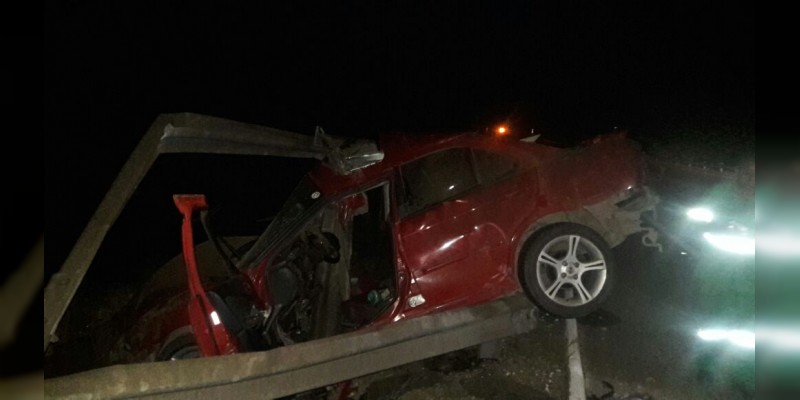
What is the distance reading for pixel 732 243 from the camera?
15.2 feet

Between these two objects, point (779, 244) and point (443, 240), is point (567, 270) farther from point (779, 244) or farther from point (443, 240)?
point (779, 244)

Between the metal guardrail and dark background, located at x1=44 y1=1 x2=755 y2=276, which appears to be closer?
the metal guardrail

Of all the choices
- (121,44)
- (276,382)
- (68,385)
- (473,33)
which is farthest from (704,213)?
(121,44)

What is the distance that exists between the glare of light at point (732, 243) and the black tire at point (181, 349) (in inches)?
159

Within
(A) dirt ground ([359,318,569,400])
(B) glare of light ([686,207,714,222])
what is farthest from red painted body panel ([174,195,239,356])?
(B) glare of light ([686,207,714,222])

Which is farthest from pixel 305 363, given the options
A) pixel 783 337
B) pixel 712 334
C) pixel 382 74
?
pixel 382 74

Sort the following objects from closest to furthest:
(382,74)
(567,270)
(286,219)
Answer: (567,270), (286,219), (382,74)

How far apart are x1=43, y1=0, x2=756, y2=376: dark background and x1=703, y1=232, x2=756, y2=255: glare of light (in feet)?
11.3

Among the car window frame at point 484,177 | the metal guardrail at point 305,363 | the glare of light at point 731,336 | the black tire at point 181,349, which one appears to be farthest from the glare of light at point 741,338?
the black tire at point 181,349

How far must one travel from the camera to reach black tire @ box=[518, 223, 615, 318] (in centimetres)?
448

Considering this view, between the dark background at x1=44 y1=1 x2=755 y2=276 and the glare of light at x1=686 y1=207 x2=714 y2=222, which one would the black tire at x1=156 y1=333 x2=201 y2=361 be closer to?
the glare of light at x1=686 y1=207 x2=714 y2=222

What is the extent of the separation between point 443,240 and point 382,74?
1195 cm

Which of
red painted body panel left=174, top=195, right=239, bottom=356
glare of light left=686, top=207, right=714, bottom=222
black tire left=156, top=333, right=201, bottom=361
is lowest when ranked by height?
black tire left=156, top=333, right=201, bottom=361

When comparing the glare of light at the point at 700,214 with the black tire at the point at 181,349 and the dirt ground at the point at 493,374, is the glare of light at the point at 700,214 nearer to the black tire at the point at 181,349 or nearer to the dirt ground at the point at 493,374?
the dirt ground at the point at 493,374
